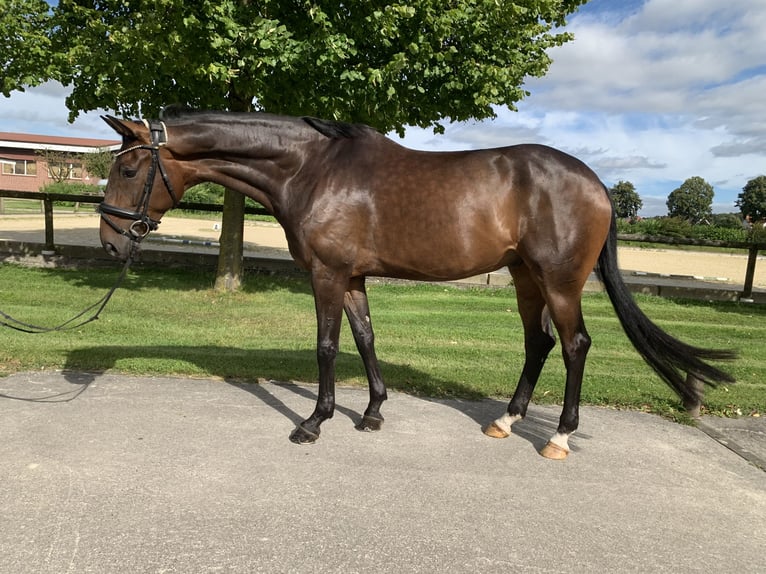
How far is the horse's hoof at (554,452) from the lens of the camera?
3.84 metres

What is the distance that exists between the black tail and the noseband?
3254 mm

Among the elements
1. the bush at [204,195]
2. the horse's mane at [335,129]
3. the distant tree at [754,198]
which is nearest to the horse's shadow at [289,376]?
the horse's mane at [335,129]

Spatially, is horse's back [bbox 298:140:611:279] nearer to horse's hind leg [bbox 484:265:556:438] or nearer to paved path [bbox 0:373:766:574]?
horse's hind leg [bbox 484:265:556:438]

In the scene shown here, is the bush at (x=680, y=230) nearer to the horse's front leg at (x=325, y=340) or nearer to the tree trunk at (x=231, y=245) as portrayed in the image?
the tree trunk at (x=231, y=245)

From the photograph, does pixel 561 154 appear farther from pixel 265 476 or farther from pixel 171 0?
pixel 171 0

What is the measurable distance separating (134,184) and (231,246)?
6.42 metres

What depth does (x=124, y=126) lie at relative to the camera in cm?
373

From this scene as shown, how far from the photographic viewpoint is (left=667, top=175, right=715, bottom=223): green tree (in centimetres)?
10100

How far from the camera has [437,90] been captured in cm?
892

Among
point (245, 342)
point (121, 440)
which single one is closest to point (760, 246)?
point (245, 342)

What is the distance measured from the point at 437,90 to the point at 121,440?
717cm

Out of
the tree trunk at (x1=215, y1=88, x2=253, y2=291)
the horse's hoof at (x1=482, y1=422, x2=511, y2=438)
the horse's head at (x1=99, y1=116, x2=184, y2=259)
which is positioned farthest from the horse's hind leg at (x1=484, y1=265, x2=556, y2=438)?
the tree trunk at (x1=215, y1=88, x2=253, y2=291)

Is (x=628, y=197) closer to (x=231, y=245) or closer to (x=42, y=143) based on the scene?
(x=42, y=143)

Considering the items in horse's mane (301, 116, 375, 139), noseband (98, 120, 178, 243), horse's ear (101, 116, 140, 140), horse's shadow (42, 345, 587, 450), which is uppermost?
horse's mane (301, 116, 375, 139)
